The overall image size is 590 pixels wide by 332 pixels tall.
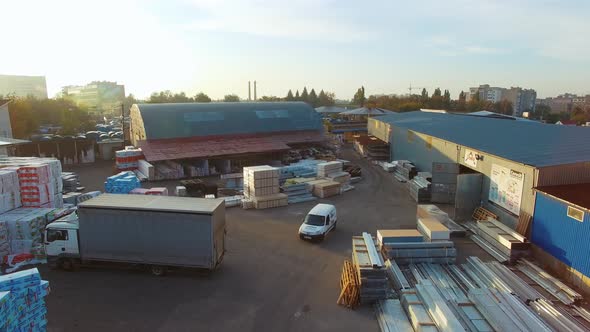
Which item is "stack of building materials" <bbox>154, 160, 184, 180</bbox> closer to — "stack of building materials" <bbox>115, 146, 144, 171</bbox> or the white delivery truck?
"stack of building materials" <bbox>115, 146, 144, 171</bbox>

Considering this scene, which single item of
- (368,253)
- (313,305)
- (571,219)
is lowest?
(313,305)

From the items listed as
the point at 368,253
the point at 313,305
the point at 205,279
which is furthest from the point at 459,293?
the point at 205,279

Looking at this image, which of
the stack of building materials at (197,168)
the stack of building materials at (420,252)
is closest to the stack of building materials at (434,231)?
the stack of building materials at (420,252)

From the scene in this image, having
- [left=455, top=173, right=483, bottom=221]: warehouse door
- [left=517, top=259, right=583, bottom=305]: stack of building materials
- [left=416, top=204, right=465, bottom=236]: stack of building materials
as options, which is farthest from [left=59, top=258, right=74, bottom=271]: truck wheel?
[left=455, top=173, right=483, bottom=221]: warehouse door

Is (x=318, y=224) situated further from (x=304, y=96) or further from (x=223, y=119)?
(x=304, y=96)

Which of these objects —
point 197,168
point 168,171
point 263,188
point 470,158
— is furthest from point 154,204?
point 197,168

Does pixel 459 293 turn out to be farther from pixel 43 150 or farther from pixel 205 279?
pixel 43 150
